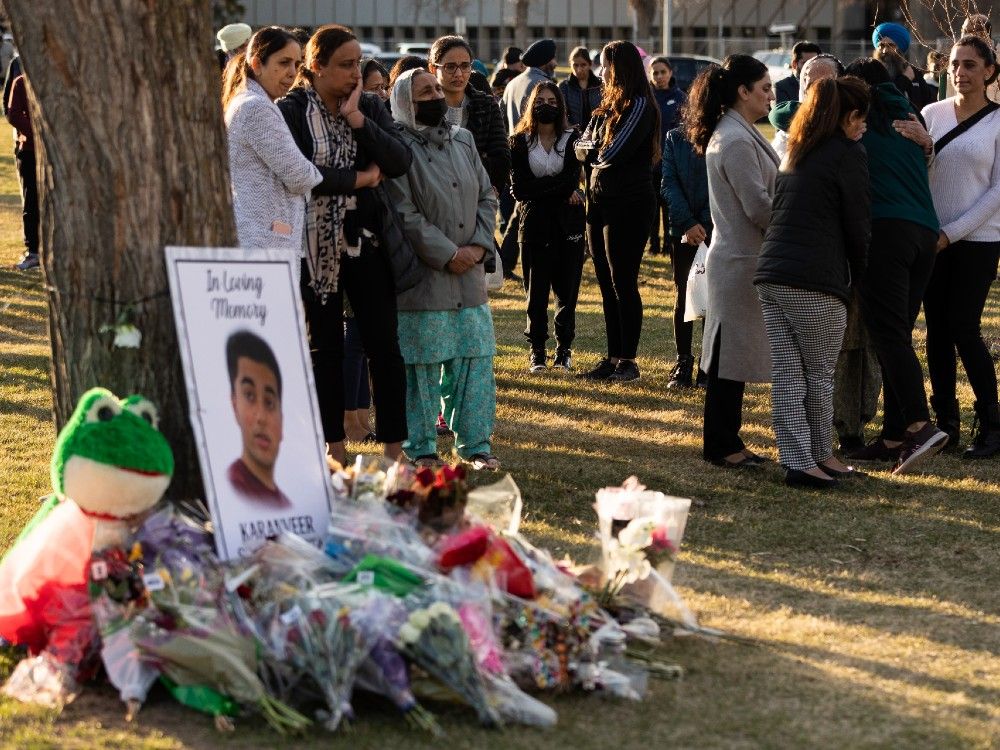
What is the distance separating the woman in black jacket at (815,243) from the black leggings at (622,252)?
2324mm

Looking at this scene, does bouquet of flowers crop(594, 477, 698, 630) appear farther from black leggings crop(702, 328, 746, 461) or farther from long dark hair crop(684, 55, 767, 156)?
long dark hair crop(684, 55, 767, 156)

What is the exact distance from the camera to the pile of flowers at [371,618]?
13.4 feet

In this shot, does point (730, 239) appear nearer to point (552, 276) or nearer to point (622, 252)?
point (622, 252)

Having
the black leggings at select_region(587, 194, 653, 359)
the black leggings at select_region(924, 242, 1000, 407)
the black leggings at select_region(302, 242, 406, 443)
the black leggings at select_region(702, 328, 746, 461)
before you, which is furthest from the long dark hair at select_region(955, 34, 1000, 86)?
the black leggings at select_region(302, 242, 406, 443)

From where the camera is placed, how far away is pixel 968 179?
295 inches

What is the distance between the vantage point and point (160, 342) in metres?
4.84

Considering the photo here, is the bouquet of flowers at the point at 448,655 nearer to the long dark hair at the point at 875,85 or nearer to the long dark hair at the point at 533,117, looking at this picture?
the long dark hair at the point at 875,85

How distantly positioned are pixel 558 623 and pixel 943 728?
1.08m

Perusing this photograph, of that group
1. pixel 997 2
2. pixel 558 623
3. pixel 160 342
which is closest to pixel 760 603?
pixel 558 623

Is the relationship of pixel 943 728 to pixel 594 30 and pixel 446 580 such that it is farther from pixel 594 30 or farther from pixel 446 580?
pixel 594 30

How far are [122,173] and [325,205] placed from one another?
1.80 m

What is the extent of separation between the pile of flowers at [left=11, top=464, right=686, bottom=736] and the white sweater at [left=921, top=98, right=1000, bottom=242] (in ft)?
11.1

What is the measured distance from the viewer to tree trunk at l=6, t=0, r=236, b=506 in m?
4.60

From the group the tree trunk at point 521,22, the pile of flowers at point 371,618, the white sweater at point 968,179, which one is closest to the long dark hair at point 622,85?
the white sweater at point 968,179
